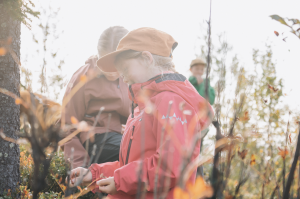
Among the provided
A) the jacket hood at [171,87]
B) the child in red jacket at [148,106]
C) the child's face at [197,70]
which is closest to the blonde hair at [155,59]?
the child in red jacket at [148,106]

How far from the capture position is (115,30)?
275cm

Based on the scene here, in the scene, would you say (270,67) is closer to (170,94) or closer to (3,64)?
(170,94)

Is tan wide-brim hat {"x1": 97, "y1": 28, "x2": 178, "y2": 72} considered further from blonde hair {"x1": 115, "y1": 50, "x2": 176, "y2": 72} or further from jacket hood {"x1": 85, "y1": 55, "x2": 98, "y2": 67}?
jacket hood {"x1": 85, "y1": 55, "x2": 98, "y2": 67}

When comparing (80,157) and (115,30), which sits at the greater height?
(115,30)

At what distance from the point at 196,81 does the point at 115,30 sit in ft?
7.12

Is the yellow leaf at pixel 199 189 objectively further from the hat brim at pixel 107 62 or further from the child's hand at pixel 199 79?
the child's hand at pixel 199 79

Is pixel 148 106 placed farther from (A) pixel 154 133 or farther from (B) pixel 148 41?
(B) pixel 148 41

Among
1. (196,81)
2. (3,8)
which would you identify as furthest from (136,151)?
(196,81)

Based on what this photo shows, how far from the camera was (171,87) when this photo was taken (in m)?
1.52

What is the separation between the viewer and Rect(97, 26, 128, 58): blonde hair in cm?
266

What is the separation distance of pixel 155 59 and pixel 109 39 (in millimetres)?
1192

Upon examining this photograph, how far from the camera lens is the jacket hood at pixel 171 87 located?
1.50 metres

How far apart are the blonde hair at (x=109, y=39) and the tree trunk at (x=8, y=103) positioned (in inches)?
35.0

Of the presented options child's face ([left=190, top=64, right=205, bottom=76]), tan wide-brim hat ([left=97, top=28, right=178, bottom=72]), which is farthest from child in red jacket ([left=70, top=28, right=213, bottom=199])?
child's face ([left=190, top=64, right=205, bottom=76])
